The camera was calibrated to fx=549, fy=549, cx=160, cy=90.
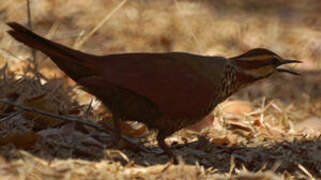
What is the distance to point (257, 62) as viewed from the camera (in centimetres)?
359

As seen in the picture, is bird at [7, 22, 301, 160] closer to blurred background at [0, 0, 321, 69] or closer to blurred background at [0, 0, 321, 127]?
blurred background at [0, 0, 321, 127]

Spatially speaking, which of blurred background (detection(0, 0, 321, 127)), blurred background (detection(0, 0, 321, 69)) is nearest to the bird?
blurred background (detection(0, 0, 321, 127))

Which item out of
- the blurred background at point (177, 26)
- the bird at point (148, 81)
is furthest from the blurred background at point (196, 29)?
the bird at point (148, 81)

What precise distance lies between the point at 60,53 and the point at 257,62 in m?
1.33

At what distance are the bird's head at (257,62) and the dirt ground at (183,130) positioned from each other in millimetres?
521

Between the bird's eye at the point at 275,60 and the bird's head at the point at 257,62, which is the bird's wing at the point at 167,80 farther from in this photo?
the bird's eye at the point at 275,60

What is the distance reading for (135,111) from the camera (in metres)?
3.13

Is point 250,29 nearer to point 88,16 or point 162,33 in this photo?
point 162,33

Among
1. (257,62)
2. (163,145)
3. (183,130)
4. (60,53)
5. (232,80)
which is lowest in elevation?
(183,130)

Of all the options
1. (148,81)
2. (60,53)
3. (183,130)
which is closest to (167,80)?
(148,81)

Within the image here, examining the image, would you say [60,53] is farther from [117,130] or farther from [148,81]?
[117,130]

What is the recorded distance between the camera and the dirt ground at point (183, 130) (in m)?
2.88

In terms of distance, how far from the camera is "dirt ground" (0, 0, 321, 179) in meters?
2.88

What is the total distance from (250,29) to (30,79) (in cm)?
372
